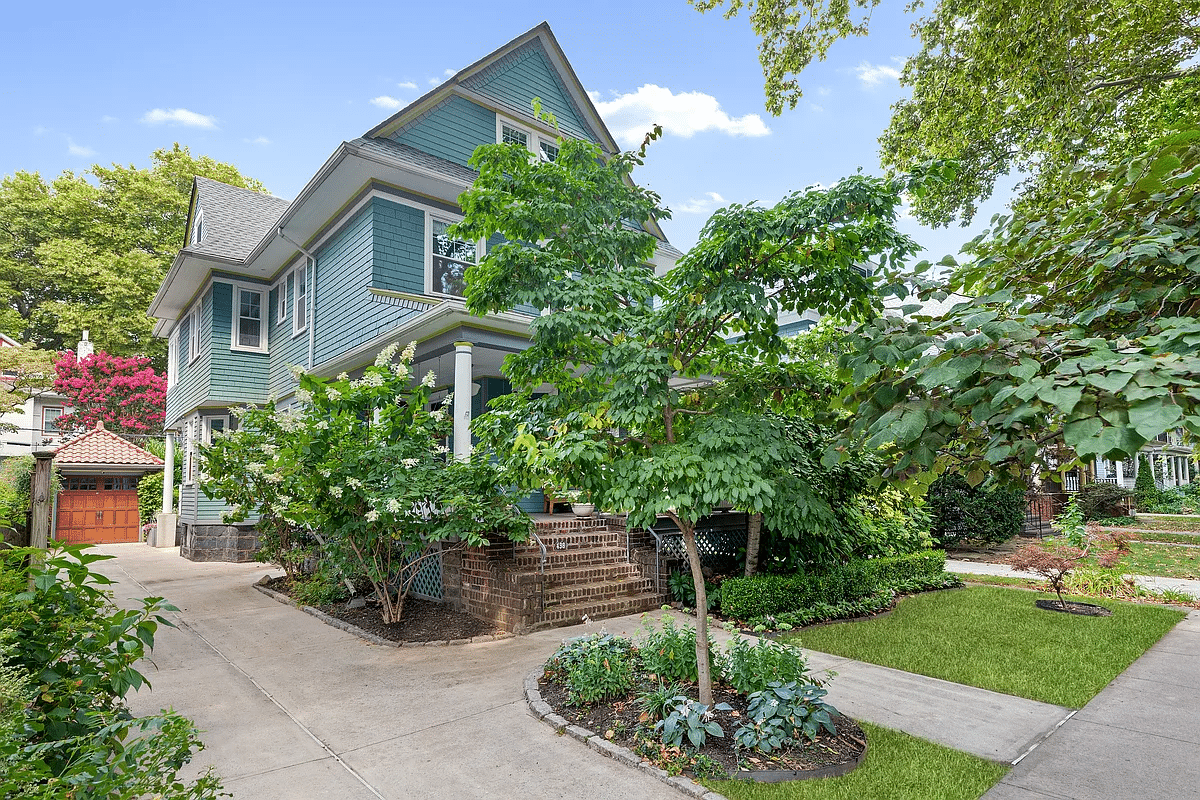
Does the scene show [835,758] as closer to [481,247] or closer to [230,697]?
[230,697]

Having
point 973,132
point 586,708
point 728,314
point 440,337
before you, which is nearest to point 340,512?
point 440,337

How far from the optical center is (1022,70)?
8102 mm

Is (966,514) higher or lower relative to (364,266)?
lower

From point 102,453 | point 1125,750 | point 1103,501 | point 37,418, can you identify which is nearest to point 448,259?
point 1125,750

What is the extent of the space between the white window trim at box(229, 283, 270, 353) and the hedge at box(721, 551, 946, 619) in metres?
13.1

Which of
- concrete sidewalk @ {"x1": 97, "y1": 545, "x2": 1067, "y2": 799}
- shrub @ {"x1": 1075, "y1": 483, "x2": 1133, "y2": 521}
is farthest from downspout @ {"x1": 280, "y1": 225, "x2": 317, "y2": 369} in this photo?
shrub @ {"x1": 1075, "y1": 483, "x2": 1133, "y2": 521}

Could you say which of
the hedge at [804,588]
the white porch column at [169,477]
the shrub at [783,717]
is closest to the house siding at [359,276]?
the hedge at [804,588]

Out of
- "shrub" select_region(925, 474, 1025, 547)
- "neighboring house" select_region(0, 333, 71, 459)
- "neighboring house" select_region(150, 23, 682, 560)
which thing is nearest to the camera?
"neighboring house" select_region(150, 23, 682, 560)

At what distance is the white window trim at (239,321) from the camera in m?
15.5

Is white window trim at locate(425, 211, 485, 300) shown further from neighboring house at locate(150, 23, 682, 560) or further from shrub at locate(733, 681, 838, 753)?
shrub at locate(733, 681, 838, 753)

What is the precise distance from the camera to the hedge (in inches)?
313

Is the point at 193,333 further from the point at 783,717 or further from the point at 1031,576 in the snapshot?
the point at 1031,576

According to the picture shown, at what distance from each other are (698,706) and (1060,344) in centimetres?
314

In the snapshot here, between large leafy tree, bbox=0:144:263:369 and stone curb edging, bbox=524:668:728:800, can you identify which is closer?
stone curb edging, bbox=524:668:728:800
